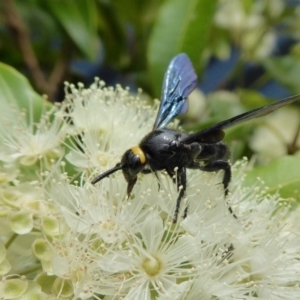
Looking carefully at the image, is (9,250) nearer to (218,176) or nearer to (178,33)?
(218,176)

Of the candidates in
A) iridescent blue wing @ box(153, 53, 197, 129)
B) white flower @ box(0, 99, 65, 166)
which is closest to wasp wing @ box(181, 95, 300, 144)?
iridescent blue wing @ box(153, 53, 197, 129)

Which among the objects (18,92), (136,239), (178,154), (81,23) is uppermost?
(81,23)

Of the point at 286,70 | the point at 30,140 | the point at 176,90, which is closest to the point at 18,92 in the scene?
the point at 30,140

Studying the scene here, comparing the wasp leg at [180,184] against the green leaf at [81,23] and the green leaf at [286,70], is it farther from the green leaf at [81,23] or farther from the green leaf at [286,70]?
the green leaf at [286,70]

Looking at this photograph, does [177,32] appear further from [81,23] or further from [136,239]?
[136,239]

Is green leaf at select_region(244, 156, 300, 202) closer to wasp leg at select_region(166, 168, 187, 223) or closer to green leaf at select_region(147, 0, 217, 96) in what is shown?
wasp leg at select_region(166, 168, 187, 223)

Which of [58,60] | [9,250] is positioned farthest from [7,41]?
[9,250]
